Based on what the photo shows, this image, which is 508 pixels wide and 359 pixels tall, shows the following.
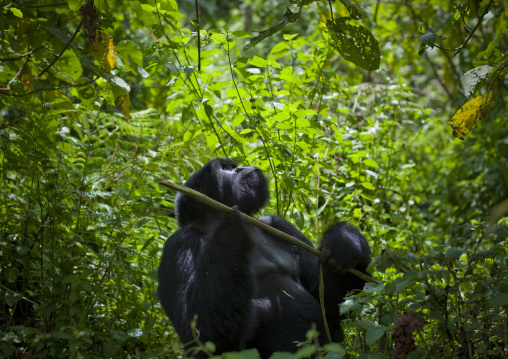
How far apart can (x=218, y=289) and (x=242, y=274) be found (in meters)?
0.15

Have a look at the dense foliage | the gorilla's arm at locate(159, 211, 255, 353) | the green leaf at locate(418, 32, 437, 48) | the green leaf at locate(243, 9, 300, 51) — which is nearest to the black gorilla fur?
the gorilla's arm at locate(159, 211, 255, 353)

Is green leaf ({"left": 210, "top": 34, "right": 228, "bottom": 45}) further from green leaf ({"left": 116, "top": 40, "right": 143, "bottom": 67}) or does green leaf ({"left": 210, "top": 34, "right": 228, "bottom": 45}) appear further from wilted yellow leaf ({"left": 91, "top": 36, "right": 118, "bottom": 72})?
wilted yellow leaf ({"left": 91, "top": 36, "right": 118, "bottom": 72})

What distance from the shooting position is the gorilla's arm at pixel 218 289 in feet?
8.71

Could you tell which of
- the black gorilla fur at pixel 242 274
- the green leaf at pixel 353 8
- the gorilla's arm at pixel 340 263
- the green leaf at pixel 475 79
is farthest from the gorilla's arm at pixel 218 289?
the green leaf at pixel 475 79

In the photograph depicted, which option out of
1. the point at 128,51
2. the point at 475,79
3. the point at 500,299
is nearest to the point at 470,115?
the point at 475,79

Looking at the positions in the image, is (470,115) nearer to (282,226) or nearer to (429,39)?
(429,39)

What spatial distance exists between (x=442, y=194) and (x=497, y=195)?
79 centimetres

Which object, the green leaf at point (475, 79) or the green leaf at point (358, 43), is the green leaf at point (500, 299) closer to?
the green leaf at point (475, 79)

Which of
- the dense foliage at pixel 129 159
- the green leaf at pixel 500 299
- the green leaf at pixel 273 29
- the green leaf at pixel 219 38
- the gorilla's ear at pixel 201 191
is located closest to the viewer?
the green leaf at pixel 500 299

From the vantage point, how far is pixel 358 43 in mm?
2936

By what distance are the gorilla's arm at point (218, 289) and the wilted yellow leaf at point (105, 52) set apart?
155 cm

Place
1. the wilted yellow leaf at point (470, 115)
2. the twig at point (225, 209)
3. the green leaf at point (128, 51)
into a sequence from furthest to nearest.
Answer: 1. the green leaf at point (128, 51)
2. the wilted yellow leaf at point (470, 115)
3. the twig at point (225, 209)

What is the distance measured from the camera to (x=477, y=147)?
7.09 meters

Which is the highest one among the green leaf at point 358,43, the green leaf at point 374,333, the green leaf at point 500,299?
the green leaf at point 358,43
